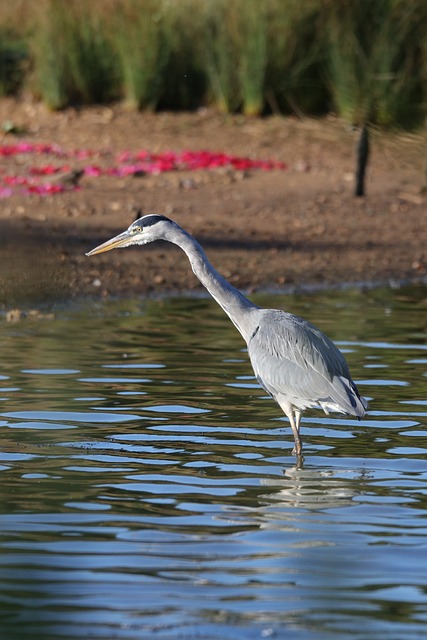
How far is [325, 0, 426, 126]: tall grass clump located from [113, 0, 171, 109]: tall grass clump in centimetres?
277

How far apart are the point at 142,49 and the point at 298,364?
14951 millimetres

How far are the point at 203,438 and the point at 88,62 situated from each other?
15.6m

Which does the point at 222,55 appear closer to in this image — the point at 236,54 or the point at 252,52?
the point at 236,54

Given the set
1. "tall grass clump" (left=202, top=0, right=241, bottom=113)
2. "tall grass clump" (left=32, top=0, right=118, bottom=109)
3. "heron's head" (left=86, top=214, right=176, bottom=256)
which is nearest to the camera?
"heron's head" (left=86, top=214, right=176, bottom=256)

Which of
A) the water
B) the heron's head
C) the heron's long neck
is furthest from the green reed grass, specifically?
the heron's long neck

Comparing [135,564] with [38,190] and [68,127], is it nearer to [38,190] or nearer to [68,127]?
[38,190]

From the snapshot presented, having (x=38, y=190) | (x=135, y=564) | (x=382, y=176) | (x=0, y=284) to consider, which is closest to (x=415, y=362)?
(x=0, y=284)

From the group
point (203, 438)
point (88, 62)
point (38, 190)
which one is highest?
point (88, 62)

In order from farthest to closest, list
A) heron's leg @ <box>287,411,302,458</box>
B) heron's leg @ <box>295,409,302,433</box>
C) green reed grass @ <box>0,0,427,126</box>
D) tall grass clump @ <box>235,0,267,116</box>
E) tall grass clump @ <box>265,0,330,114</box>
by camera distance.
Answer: tall grass clump @ <box>265,0,330,114</box>, tall grass clump @ <box>235,0,267,116</box>, green reed grass @ <box>0,0,427,126</box>, heron's leg @ <box>295,409,302,433</box>, heron's leg @ <box>287,411,302,458</box>

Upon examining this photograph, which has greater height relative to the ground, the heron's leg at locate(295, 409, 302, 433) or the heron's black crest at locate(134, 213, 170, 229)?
the heron's black crest at locate(134, 213, 170, 229)

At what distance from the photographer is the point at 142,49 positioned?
22.1m

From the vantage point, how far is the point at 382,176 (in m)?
19.5

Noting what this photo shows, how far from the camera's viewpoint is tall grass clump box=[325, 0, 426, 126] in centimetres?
2005

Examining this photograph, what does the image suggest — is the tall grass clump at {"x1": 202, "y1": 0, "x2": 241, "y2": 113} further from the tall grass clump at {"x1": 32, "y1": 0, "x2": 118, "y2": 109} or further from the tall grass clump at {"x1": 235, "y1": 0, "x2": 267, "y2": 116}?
the tall grass clump at {"x1": 32, "y1": 0, "x2": 118, "y2": 109}
